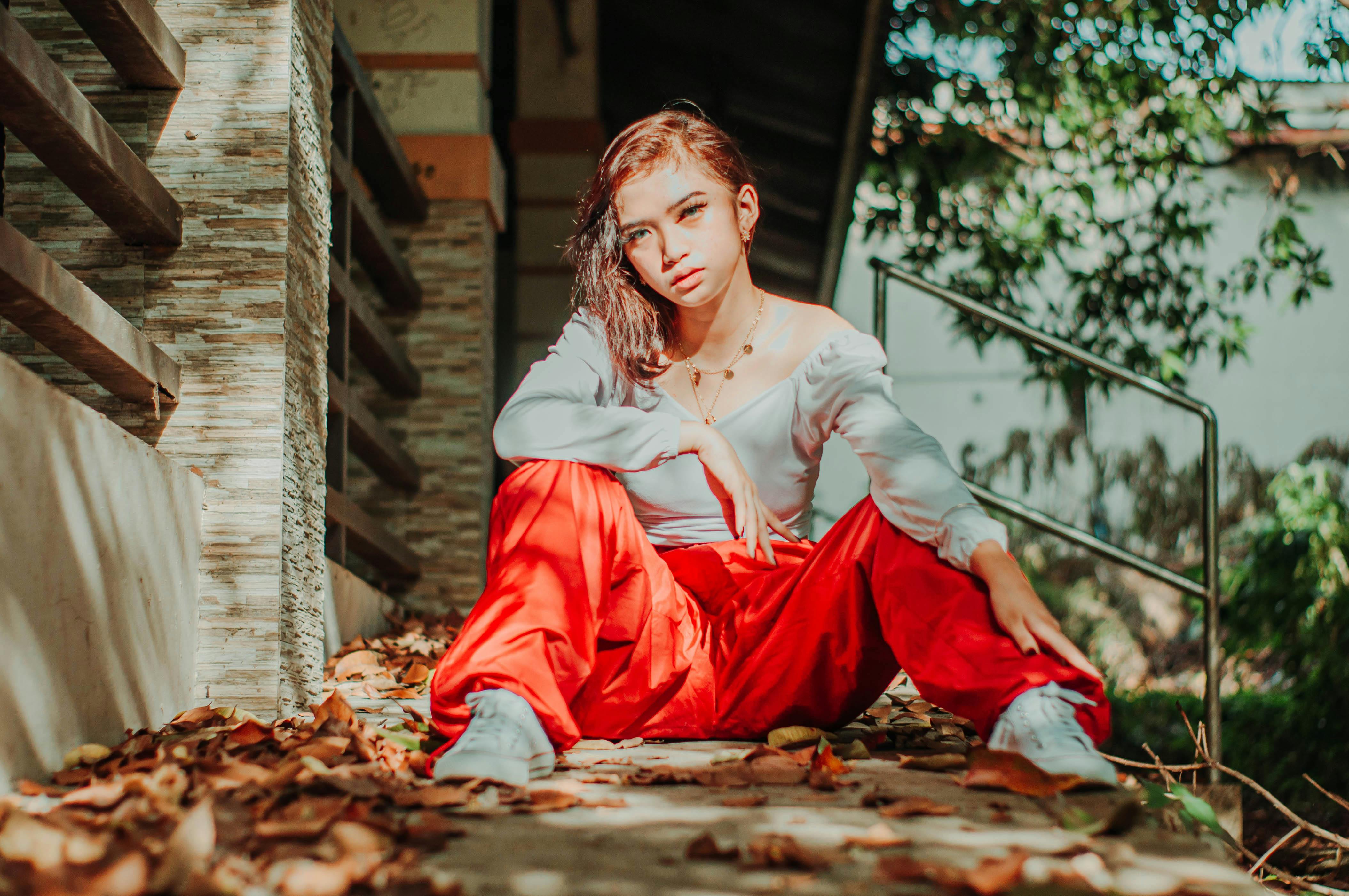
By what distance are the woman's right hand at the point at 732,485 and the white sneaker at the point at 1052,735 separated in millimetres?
500

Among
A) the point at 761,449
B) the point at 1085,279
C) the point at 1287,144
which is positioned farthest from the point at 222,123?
the point at 1287,144

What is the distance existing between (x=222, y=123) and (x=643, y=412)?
2.96ft

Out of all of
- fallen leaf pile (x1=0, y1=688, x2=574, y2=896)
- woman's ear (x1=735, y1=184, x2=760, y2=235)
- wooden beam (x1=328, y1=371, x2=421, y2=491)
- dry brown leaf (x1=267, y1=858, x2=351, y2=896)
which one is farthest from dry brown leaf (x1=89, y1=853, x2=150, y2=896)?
wooden beam (x1=328, y1=371, x2=421, y2=491)

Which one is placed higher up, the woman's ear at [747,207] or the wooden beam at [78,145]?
the woman's ear at [747,207]

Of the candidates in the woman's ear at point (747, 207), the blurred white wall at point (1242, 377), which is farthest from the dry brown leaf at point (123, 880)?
the blurred white wall at point (1242, 377)

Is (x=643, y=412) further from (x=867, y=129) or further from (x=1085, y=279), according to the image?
(x=1085, y=279)

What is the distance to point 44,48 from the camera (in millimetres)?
1864

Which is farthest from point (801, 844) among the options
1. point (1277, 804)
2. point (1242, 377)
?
point (1242, 377)

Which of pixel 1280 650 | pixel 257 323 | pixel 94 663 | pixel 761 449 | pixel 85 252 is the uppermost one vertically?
pixel 85 252

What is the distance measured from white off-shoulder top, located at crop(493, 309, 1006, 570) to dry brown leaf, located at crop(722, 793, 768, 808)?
17.1 inches

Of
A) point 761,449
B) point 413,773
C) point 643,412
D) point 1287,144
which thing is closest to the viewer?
point 413,773

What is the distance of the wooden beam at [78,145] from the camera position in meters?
→ 1.43

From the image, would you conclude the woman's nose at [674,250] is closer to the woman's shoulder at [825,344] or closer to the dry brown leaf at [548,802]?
the woman's shoulder at [825,344]

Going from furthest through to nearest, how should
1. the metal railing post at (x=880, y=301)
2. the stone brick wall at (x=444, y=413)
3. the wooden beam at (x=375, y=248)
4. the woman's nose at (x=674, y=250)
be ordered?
the stone brick wall at (x=444, y=413)
the metal railing post at (x=880, y=301)
the wooden beam at (x=375, y=248)
the woman's nose at (x=674, y=250)
